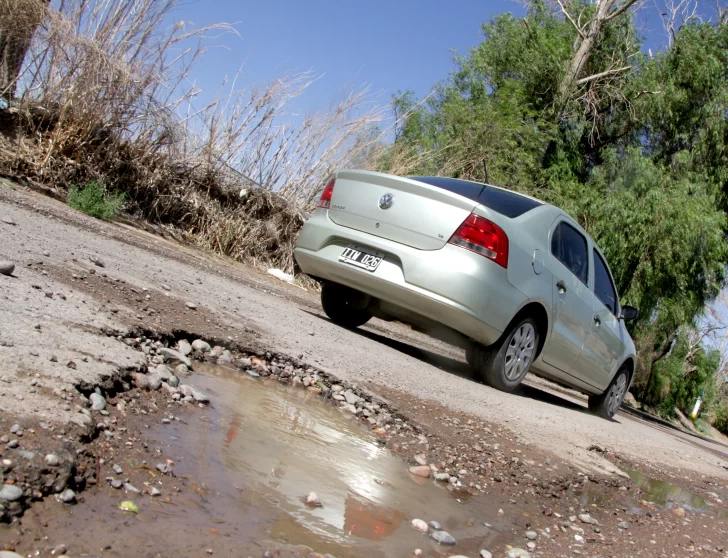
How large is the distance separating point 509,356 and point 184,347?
10.5 ft

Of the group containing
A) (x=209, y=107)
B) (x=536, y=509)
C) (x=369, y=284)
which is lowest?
(x=536, y=509)

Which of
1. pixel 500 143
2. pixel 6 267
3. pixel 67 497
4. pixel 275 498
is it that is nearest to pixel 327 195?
pixel 6 267

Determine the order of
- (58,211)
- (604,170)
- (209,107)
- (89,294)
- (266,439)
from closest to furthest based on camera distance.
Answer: (266,439), (89,294), (58,211), (209,107), (604,170)

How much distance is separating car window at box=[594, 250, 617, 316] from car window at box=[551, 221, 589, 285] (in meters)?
0.32

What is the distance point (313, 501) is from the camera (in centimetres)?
297

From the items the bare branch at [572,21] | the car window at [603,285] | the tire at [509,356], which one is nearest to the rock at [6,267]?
the tire at [509,356]

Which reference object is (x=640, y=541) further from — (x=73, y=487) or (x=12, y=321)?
(x=12, y=321)

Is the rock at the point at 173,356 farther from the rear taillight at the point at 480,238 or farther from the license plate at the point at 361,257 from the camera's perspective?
the rear taillight at the point at 480,238

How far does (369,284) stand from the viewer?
6715mm

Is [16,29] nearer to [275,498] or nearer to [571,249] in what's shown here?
[571,249]

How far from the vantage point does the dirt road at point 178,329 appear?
→ 360 centimetres

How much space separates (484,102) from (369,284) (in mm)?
17621

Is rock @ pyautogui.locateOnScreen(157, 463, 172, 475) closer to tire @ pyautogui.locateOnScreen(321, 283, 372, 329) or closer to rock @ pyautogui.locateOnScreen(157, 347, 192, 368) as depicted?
rock @ pyautogui.locateOnScreen(157, 347, 192, 368)

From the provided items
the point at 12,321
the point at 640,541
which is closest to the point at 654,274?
the point at 640,541
